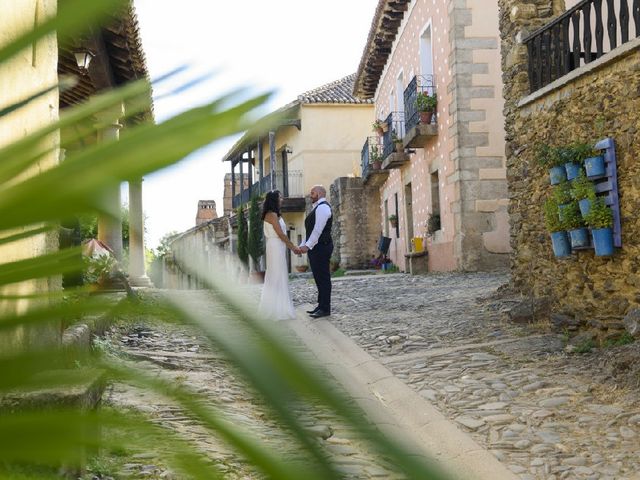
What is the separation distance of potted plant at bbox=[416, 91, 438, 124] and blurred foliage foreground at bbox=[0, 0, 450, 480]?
43.5 ft

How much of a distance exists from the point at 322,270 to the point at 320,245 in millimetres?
A: 277

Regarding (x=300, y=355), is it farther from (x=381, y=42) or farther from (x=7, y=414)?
(x=381, y=42)

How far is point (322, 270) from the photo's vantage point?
24.0ft

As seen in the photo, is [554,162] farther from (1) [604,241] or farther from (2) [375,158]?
(2) [375,158]

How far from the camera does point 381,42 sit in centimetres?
1728

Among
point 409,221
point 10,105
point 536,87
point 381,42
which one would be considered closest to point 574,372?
point 536,87

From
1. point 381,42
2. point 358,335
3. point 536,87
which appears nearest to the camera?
point 358,335

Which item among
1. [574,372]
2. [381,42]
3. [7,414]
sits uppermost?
[381,42]

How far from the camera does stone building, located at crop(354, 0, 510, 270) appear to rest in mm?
11453

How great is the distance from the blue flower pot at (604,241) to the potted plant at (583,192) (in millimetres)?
210

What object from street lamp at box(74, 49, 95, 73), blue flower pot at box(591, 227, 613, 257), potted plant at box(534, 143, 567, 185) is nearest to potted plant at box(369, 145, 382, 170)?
potted plant at box(534, 143, 567, 185)

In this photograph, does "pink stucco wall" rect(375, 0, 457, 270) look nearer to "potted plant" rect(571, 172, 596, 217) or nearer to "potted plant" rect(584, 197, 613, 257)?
"potted plant" rect(571, 172, 596, 217)

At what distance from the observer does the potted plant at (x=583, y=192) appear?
5.13 meters

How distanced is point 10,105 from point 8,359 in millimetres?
97
